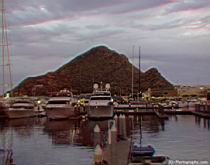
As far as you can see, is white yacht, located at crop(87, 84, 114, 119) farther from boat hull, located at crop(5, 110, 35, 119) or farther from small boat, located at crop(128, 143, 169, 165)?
small boat, located at crop(128, 143, 169, 165)

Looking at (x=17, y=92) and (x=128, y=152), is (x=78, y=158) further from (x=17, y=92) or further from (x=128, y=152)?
(x=17, y=92)

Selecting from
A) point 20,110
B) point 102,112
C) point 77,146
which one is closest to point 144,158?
point 77,146

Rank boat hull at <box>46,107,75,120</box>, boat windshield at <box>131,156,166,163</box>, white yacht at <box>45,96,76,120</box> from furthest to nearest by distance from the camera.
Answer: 1. white yacht at <box>45,96,76,120</box>
2. boat hull at <box>46,107,75,120</box>
3. boat windshield at <box>131,156,166,163</box>

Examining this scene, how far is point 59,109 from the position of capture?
3098 inches

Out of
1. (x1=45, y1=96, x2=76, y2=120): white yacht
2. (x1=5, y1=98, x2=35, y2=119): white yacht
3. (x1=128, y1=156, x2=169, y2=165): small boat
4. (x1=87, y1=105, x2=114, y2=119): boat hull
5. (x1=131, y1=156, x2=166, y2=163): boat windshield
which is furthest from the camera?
(x1=5, y1=98, x2=35, y2=119): white yacht

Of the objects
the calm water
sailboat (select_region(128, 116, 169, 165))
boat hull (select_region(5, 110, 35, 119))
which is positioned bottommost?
the calm water

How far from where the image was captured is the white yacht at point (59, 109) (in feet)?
257

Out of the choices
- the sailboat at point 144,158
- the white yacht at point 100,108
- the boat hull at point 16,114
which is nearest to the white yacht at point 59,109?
the white yacht at point 100,108

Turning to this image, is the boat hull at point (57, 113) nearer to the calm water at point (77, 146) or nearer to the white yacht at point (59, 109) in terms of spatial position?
the white yacht at point (59, 109)

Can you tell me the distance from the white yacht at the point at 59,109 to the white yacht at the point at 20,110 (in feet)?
21.2

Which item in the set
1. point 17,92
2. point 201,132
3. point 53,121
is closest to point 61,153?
point 201,132

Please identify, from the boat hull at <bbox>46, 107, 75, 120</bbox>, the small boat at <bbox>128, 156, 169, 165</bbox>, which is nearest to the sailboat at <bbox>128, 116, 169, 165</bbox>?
the small boat at <bbox>128, 156, 169, 165</bbox>

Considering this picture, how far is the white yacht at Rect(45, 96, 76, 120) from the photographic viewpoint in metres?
78.2

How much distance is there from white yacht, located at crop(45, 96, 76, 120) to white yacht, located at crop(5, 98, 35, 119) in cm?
645
